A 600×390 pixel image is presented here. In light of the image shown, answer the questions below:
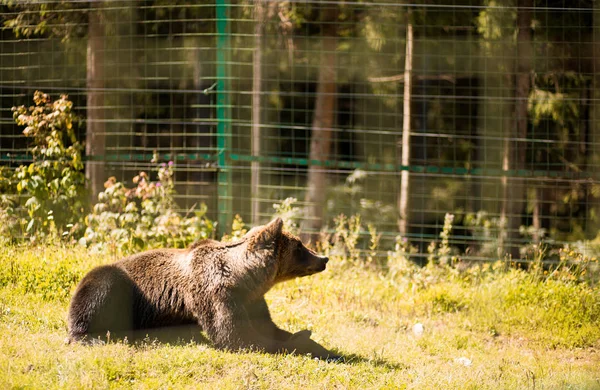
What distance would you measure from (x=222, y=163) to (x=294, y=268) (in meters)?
2.84

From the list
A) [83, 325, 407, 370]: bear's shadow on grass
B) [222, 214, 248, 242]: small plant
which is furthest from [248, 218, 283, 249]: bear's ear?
[222, 214, 248, 242]: small plant

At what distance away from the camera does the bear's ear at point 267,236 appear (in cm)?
582

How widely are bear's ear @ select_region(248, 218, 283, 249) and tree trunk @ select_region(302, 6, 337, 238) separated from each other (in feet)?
14.4

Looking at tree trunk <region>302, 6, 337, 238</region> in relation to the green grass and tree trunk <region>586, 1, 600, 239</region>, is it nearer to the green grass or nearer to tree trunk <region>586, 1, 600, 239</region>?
the green grass

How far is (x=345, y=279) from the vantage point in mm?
8031

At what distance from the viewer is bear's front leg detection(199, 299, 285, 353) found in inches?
214

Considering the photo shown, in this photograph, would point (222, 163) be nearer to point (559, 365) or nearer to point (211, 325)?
point (211, 325)

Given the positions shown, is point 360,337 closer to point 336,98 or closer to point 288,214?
point 288,214

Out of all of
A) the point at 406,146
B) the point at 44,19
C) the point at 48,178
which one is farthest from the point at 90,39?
the point at 406,146

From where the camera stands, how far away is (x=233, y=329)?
5453 millimetres

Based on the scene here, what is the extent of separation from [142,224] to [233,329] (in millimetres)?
2910

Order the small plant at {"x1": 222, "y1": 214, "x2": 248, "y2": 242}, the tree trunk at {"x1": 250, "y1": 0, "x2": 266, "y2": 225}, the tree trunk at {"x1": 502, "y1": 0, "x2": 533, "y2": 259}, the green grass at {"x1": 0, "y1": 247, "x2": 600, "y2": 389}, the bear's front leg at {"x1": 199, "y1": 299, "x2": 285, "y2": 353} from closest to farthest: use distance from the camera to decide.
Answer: the green grass at {"x1": 0, "y1": 247, "x2": 600, "y2": 389} < the bear's front leg at {"x1": 199, "y1": 299, "x2": 285, "y2": 353} < the small plant at {"x1": 222, "y1": 214, "x2": 248, "y2": 242} < the tree trunk at {"x1": 250, "y1": 0, "x2": 266, "y2": 225} < the tree trunk at {"x1": 502, "y1": 0, "x2": 533, "y2": 259}

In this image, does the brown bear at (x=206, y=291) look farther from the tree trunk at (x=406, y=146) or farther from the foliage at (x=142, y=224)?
the tree trunk at (x=406, y=146)

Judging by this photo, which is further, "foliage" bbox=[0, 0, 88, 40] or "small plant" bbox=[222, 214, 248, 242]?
"foliage" bbox=[0, 0, 88, 40]
